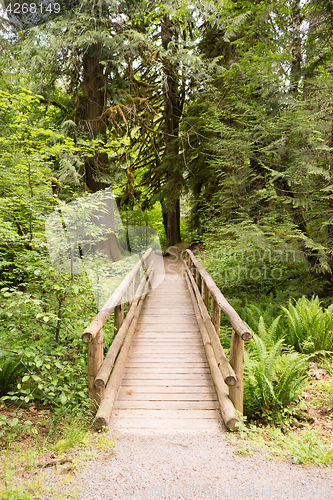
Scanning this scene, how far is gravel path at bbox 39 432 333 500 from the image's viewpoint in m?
2.32

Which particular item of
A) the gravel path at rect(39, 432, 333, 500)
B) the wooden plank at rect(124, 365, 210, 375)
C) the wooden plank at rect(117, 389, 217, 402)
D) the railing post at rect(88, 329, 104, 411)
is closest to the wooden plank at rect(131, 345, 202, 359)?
the wooden plank at rect(124, 365, 210, 375)

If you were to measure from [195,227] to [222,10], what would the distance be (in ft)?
27.9

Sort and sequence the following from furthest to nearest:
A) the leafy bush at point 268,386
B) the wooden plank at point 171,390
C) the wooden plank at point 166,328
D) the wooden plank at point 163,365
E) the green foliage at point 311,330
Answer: the wooden plank at point 166,328, the green foliage at point 311,330, the wooden plank at point 163,365, the wooden plank at point 171,390, the leafy bush at point 268,386

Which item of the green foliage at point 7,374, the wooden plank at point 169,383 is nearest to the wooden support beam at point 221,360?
the wooden plank at point 169,383

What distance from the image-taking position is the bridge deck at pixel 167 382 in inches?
130

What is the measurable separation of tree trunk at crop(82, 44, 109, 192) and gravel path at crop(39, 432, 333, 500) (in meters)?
8.32

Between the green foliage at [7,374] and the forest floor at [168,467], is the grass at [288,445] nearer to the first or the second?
the forest floor at [168,467]

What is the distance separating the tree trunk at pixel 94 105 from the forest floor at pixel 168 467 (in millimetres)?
8134

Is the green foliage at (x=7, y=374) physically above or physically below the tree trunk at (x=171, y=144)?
below

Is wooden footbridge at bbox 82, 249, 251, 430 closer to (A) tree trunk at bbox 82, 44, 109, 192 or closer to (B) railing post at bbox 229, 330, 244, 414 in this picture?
(B) railing post at bbox 229, 330, 244, 414

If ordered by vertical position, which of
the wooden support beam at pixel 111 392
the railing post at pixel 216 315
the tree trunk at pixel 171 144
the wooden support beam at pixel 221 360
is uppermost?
the tree trunk at pixel 171 144

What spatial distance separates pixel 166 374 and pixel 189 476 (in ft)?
5.82

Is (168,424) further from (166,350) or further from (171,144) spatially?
(171,144)

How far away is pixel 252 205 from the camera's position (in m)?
7.12
